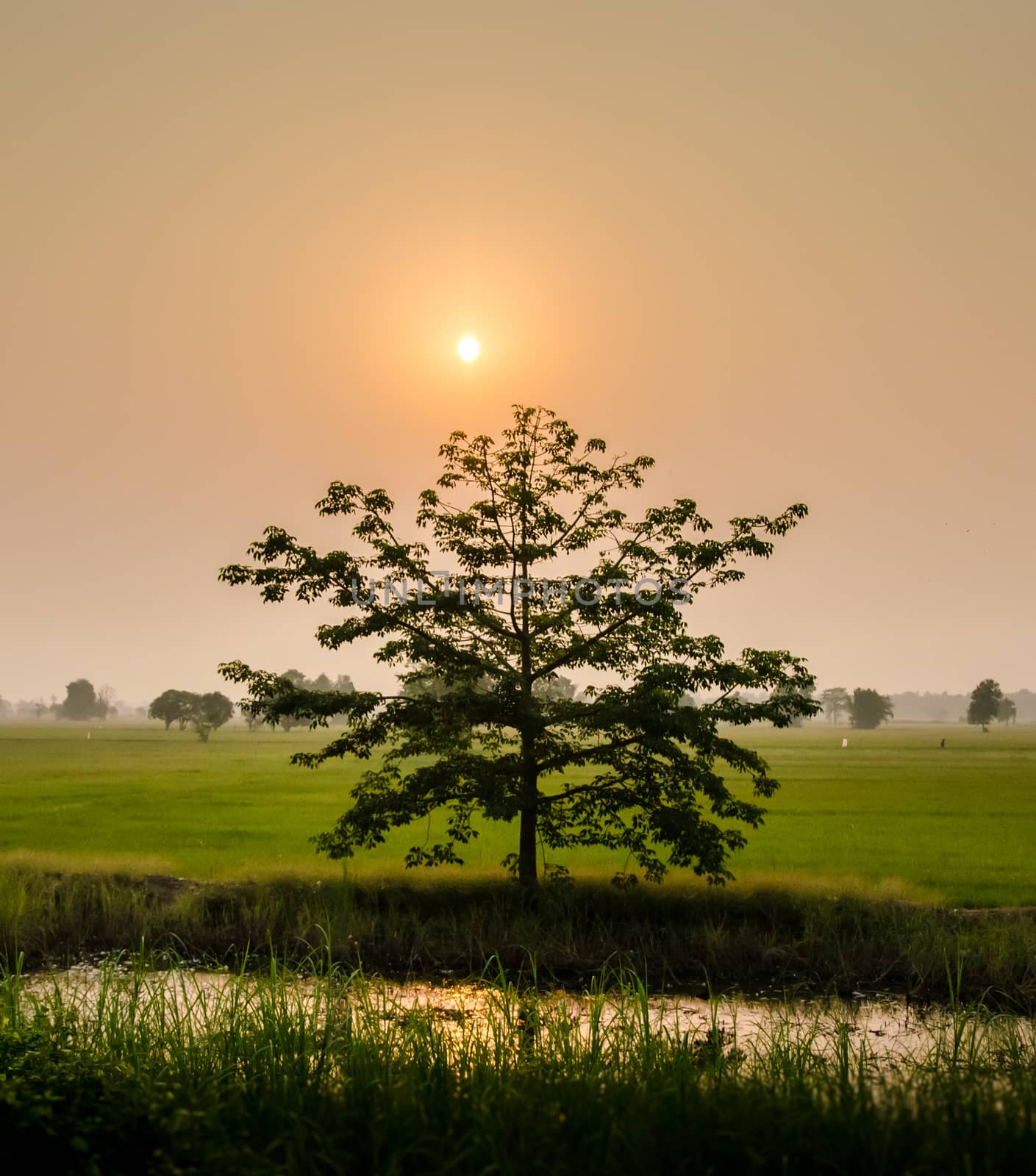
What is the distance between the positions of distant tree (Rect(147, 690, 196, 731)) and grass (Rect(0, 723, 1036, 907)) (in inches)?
2775

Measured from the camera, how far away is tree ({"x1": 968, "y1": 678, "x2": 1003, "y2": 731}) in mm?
166625

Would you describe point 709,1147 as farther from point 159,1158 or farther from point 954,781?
point 954,781

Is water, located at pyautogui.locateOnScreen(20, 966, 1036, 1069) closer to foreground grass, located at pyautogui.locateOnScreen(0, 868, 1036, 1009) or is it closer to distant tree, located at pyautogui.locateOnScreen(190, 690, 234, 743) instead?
foreground grass, located at pyautogui.locateOnScreen(0, 868, 1036, 1009)

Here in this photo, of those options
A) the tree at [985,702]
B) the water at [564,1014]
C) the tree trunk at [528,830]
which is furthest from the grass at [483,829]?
the tree at [985,702]

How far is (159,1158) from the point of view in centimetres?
596

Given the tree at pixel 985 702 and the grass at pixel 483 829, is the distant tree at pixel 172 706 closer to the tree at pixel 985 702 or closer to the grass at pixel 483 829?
the grass at pixel 483 829

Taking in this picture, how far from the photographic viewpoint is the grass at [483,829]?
75.8 ft

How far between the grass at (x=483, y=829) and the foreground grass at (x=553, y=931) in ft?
4.60

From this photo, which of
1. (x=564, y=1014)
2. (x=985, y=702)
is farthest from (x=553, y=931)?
(x=985, y=702)

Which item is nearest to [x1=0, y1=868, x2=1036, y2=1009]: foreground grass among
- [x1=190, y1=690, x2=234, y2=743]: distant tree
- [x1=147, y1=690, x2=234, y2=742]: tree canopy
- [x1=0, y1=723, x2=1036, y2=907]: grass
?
[x1=0, y1=723, x2=1036, y2=907]: grass

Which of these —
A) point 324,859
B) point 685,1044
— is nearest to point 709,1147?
point 685,1044

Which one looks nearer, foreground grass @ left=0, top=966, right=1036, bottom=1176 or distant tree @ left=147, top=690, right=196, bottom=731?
foreground grass @ left=0, top=966, right=1036, bottom=1176

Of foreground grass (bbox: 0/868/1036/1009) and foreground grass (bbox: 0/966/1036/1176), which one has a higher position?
foreground grass (bbox: 0/966/1036/1176)

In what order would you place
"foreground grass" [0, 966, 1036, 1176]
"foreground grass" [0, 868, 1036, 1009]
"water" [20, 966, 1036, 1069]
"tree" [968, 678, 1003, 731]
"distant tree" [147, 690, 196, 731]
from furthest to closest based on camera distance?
"tree" [968, 678, 1003, 731]
"distant tree" [147, 690, 196, 731]
"foreground grass" [0, 868, 1036, 1009]
"water" [20, 966, 1036, 1069]
"foreground grass" [0, 966, 1036, 1176]
